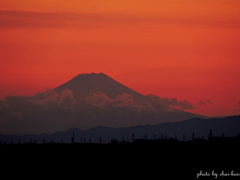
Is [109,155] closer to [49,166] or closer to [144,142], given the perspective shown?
[49,166]

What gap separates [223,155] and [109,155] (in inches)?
545

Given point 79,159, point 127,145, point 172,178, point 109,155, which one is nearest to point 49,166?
point 79,159

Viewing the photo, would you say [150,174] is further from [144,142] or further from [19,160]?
[144,142]

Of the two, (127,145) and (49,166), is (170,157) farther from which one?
(127,145)

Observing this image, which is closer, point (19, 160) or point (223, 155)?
point (223, 155)

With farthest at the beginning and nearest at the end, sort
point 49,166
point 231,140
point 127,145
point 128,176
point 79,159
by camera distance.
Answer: point 127,145, point 231,140, point 79,159, point 49,166, point 128,176

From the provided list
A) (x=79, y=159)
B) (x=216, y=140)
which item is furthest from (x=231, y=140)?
(x=79, y=159)

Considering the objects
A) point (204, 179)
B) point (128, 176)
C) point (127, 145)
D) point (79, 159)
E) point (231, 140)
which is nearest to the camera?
point (204, 179)

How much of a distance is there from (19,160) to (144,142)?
84.0ft

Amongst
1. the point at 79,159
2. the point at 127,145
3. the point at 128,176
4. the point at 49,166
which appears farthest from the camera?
A: the point at 127,145

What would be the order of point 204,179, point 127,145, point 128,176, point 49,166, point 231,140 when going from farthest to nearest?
point 127,145 → point 231,140 → point 49,166 → point 128,176 → point 204,179

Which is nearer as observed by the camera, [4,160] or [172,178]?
[172,178]

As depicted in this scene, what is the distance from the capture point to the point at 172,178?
55.1 metres

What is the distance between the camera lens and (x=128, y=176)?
58.1 meters
